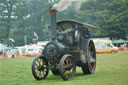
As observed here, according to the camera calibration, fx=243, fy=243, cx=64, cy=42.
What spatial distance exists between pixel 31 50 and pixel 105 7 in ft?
67.7

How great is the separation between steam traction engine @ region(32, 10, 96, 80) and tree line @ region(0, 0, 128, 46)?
33.7 m

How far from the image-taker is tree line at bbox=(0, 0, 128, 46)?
4344 centimetres

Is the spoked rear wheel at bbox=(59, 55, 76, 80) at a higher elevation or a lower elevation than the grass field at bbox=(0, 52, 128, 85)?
higher

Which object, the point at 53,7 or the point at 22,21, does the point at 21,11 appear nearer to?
the point at 22,21

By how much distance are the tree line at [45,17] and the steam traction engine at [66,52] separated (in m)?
33.7

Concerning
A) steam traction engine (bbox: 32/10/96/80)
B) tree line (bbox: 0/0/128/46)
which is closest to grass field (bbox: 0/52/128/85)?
steam traction engine (bbox: 32/10/96/80)

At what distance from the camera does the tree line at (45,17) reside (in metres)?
43.4

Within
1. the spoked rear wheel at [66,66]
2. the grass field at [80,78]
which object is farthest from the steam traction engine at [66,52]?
the grass field at [80,78]

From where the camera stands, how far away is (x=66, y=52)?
8.77m

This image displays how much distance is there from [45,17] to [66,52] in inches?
1841

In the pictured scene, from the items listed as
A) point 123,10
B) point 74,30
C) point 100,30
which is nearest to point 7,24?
point 100,30

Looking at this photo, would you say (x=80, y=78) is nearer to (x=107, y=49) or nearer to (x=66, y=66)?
(x=66, y=66)

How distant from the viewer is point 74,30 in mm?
9281

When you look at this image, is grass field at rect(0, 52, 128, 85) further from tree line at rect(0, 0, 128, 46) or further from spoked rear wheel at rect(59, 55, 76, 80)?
tree line at rect(0, 0, 128, 46)
